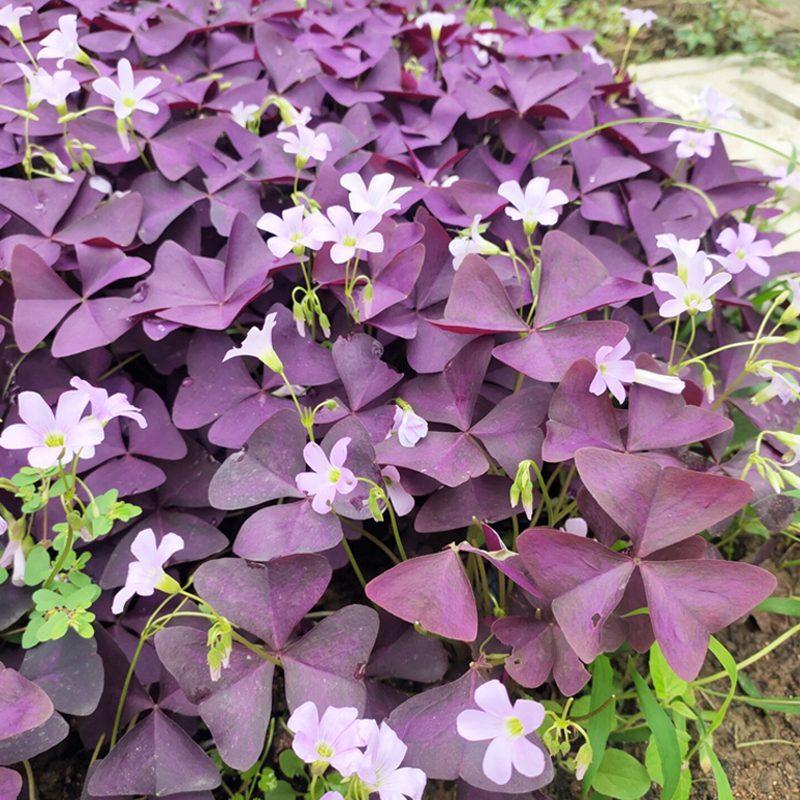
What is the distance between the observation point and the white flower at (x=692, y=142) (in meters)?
1.52

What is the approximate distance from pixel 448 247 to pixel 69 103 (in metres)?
0.96

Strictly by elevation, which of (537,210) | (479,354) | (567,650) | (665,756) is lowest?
(665,756)

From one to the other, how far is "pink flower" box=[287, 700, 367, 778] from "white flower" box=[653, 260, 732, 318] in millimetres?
709

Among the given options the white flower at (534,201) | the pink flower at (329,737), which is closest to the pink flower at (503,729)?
the pink flower at (329,737)

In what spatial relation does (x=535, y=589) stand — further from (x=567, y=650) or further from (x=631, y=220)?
(x=631, y=220)

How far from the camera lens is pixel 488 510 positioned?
3.19 ft

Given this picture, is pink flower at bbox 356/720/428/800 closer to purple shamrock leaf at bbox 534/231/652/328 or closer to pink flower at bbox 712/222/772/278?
purple shamrock leaf at bbox 534/231/652/328

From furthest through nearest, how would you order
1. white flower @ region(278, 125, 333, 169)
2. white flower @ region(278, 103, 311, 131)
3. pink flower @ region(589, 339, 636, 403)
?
white flower @ region(278, 103, 311, 131), white flower @ region(278, 125, 333, 169), pink flower @ region(589, 339, 636, 403)

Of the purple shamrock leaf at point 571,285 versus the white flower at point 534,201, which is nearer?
the purple shamrock leaf at point 571,285

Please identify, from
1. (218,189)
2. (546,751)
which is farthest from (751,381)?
(218,189)

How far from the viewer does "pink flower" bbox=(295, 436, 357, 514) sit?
87 centimetres

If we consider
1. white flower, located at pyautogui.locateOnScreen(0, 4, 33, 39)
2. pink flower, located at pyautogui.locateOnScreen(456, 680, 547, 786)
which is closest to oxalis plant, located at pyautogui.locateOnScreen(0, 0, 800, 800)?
pink flower, located at pyautogui.locateOnScreen(456, 680, 547, 786)

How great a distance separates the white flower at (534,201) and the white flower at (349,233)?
256 mm

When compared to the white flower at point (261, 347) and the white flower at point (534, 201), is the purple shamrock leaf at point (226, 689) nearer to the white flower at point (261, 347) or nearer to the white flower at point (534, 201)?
the white flower at point (261, 347)
